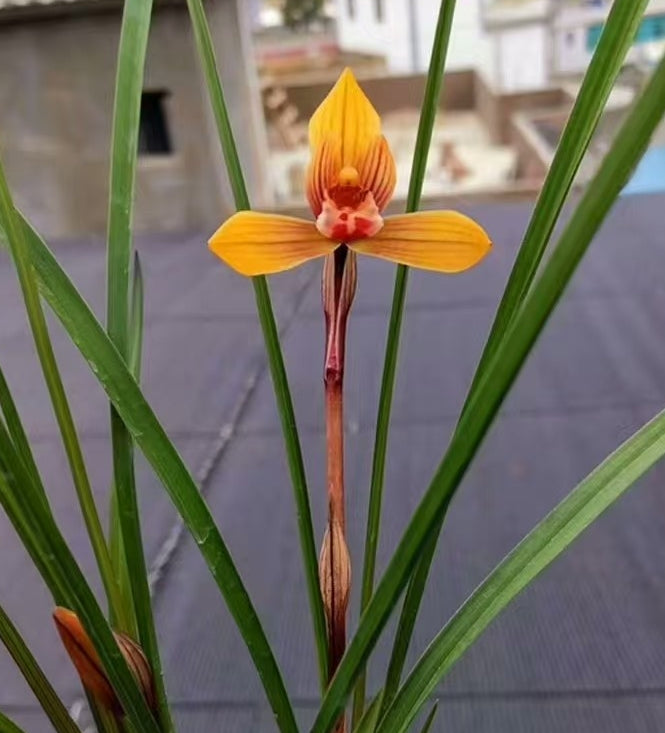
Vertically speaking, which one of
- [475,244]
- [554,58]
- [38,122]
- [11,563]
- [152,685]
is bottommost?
[554,58]

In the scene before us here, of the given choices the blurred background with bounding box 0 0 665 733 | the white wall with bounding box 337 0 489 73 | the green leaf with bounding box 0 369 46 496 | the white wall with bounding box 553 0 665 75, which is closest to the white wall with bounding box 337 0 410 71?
the white wall with bounding box 337 0 489 73

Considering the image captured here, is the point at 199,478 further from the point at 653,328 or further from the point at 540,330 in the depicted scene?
the point at 540,330

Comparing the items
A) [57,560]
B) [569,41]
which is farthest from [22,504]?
[569,41]

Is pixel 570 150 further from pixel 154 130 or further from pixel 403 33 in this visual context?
pixel 403 33

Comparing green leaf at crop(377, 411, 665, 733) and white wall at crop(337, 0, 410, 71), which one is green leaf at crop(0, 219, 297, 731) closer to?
green leaf at crop(377, 411, 665, 733)

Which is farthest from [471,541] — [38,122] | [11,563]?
[38,122]

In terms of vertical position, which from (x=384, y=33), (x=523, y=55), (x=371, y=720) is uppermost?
(x=371, y=720)
